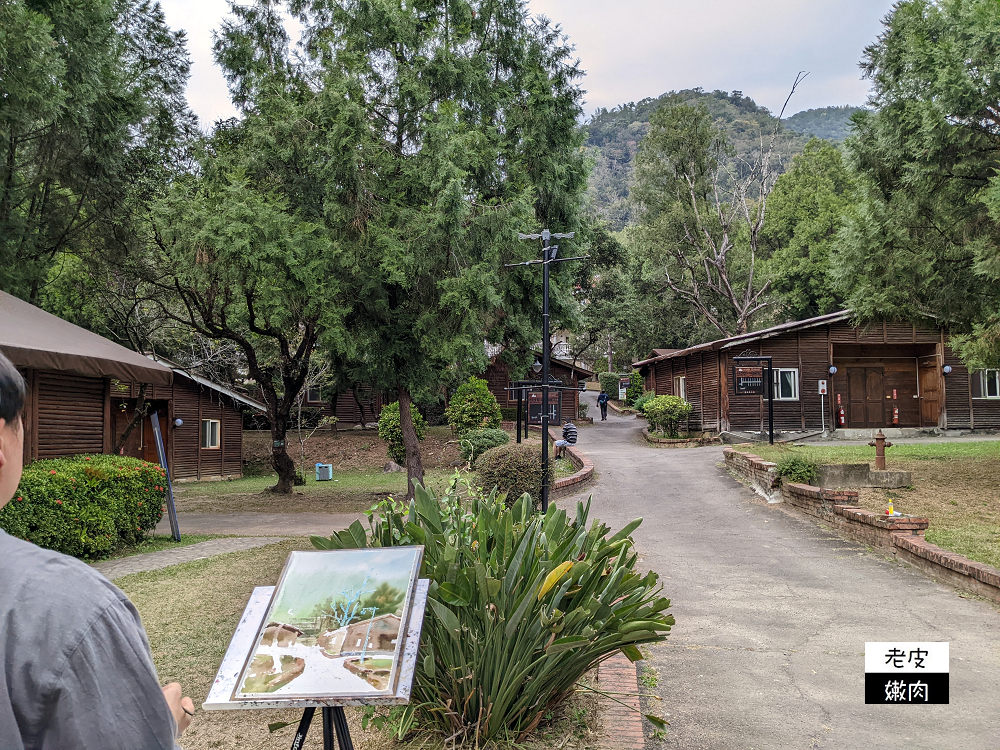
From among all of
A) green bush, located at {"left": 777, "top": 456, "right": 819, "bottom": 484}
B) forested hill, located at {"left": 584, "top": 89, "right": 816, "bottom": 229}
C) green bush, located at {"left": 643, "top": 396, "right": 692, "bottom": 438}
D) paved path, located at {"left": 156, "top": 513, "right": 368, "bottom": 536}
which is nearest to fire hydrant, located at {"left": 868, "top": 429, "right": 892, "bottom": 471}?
green bush, located at {"left": 777, "top": 456, "right": 819, "bottom": 484}

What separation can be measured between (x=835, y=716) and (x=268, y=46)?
18.3 metres

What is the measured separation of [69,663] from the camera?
1.27m

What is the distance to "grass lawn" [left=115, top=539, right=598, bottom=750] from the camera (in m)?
4.18

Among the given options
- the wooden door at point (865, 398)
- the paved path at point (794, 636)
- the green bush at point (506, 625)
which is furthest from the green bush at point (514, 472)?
the wooden door at point (865, 398)

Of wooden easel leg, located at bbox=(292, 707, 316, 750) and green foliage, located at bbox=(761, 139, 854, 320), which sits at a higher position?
green foliage, located at bbox=(761, 139, 854, 320)

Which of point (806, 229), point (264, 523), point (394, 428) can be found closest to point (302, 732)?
point (264, 523)

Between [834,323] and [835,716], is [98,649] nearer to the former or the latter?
[835,716]

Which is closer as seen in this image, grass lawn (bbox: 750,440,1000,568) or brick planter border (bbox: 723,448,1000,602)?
brick planter border (bbox: 723,448,1000,602)

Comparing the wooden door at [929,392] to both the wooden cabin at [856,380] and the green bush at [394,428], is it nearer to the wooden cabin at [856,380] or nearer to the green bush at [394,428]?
the wooden cabin at [856,380]

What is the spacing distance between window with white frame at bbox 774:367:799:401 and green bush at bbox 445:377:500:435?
1124cm

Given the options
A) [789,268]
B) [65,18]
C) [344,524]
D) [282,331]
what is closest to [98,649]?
[344,524]

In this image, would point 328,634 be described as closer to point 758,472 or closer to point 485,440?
point 758,472

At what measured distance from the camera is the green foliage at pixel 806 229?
3928 cm

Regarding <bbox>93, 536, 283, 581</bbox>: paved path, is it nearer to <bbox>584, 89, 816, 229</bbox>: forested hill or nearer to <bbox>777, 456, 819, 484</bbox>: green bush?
<bbox>777, 456, 819, 484</bbox>: green bush
